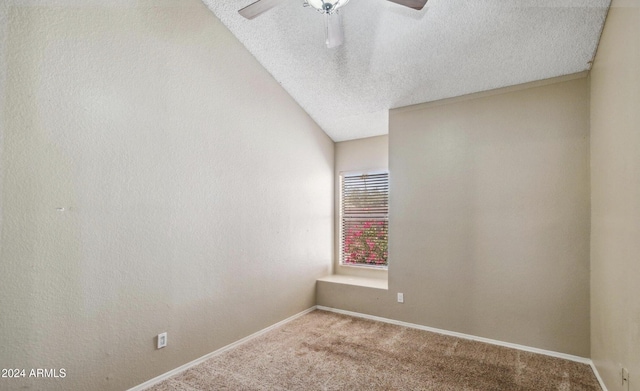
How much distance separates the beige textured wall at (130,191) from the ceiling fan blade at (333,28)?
122 centimetres

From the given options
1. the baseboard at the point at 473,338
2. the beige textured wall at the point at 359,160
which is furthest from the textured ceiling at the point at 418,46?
the baseboard at the point at 473,338

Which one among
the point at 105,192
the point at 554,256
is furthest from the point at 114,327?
the point at 554,256

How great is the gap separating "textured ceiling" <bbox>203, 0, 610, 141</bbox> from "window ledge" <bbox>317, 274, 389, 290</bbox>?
224cm

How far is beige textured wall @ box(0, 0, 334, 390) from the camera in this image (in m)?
1.85

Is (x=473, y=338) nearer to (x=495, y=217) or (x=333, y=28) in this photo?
(x=495, y=217)

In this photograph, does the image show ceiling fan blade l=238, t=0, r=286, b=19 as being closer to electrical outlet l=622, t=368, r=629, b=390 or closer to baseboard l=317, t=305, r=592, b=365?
electrical outlet l=622, t=368, r=629, b=390

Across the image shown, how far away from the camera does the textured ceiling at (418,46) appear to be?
2.52 meters

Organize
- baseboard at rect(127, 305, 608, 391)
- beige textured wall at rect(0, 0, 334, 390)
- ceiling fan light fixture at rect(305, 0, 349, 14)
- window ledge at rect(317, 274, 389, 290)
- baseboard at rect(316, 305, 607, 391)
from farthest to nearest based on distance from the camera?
window ledge at rect(317, 274, 389, 290), baseboard at rect(316, 305, 607, 391), baseboard at rect(127, 305, 608, 391), ceiling fan light fixture at rect(305, 0, 349, 14), beige textured wall at rect(0, 0, 334, 390)

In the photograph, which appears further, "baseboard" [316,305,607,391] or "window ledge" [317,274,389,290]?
"window ledge" [317,274,389,290]

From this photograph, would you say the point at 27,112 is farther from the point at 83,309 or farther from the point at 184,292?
the point at 184,292

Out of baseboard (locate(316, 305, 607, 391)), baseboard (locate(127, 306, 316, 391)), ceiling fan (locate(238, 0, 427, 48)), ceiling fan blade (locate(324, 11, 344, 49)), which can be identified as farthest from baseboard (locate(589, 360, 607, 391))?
ceiling fan blade (locate(324, 11, 344, 49))

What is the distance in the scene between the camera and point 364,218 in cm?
471

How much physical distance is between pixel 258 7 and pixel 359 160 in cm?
281

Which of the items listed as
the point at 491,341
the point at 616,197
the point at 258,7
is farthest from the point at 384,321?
the point at 258,7
